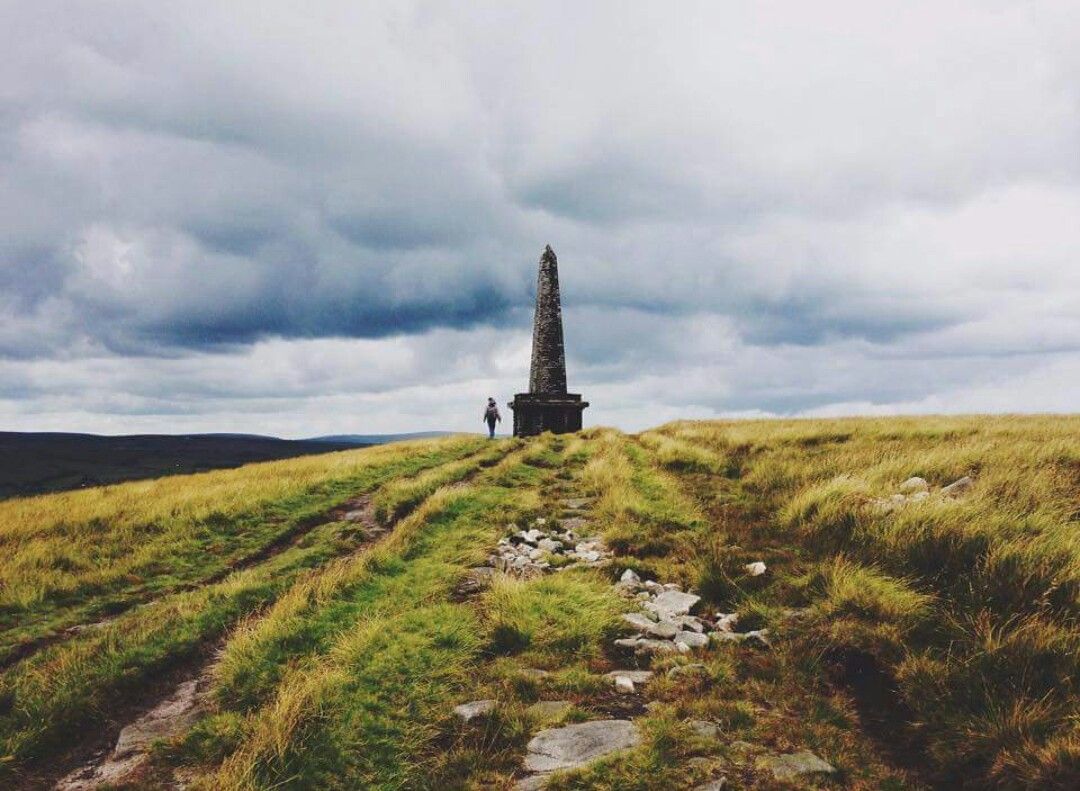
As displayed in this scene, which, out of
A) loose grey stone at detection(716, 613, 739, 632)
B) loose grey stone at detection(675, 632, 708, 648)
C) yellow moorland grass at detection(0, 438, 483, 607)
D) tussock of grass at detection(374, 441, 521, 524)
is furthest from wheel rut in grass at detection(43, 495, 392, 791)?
tussock of grass at detection(374, 441, 521, 524)

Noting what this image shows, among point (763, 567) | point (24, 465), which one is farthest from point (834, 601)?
point (24, 465)

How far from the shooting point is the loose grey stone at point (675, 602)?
712 centimetres

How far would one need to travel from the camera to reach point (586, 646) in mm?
6363

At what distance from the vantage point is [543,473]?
17.9 m

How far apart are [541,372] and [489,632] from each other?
30.7 m

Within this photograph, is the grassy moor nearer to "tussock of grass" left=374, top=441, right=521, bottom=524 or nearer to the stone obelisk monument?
"tussock of grass" left=374, top=441, right=521, bottom=524

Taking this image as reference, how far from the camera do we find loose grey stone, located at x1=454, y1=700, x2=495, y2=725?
518 centimetres

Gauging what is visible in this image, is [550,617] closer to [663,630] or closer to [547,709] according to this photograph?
[663,630]

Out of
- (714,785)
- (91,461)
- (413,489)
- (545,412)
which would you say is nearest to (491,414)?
(545,412)

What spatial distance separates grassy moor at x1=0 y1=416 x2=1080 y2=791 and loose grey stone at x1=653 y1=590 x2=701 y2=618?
49 mm

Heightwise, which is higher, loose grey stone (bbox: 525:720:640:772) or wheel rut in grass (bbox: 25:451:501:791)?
loose grey stone (bbox: 525:720:640:772)

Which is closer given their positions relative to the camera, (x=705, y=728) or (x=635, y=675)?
(x=705, y=728)

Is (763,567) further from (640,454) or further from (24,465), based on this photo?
(24,465)

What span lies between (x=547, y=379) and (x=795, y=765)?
32.9m
